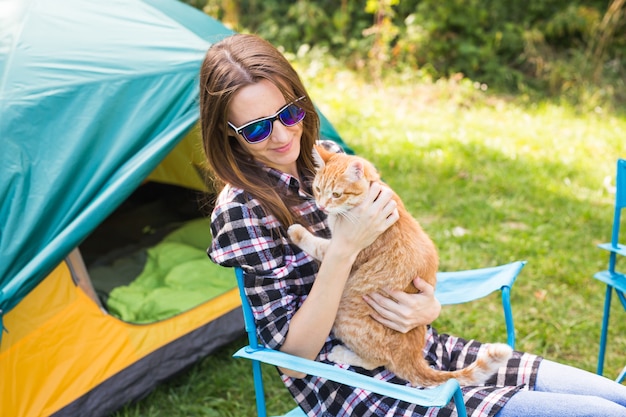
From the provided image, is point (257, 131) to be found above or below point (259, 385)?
above

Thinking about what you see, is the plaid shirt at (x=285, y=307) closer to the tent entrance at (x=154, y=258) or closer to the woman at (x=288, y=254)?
the woman at (x=288, y=254)

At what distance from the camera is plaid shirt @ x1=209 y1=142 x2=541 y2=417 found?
1412 millimetres

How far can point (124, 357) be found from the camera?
224 centimetres

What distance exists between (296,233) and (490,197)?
287 centimetres

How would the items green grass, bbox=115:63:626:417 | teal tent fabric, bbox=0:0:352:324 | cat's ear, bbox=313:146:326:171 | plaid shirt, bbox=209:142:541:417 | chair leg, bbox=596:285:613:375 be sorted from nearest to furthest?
plaid shirt, bbox=209:142:541:417 → cat's ear, bbox=313:146:326:171 → teal tent fabric, bbox=0:0:352:324 → chair leg, bbox=596:285:613:375 → green grass, bbox=115:63:626:417

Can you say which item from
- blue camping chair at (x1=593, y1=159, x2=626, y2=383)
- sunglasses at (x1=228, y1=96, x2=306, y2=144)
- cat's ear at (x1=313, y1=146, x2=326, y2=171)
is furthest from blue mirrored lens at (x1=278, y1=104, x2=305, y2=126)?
blue camping chair at (x1=593, y1=159, x2=626, y2=383)

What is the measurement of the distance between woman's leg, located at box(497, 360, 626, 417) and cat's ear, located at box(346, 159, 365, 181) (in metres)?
0.67

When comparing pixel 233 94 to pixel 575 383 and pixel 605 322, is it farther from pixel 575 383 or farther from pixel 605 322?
pixel 605 322

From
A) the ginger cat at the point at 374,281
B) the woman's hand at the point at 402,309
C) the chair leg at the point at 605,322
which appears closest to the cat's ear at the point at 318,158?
the ginger cat at the point at 374,281

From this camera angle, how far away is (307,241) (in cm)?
153

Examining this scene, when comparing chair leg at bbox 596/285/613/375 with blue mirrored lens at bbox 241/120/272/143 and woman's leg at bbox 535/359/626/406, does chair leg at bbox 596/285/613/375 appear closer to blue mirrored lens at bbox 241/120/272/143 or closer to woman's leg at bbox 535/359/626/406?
woman's leg at bbox 535/359/626/406

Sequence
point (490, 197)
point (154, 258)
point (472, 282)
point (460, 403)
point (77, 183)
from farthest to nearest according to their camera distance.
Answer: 1. point (490, 197)
2. point (154, 258)
3. point (77, 183)
4. point (472, 282)
5. point (460, 403)

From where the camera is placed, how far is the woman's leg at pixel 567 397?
1.30m

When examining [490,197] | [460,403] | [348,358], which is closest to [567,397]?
[460,403]
